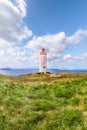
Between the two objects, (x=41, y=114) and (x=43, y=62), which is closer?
(x=41, y=114)

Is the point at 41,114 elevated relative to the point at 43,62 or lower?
lower

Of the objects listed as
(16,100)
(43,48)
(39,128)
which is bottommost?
(39,128)

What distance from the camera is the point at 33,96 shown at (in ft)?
51.4

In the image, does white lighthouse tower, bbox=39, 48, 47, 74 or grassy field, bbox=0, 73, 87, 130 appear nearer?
grassy field, bbox=0, 73, 87, 130

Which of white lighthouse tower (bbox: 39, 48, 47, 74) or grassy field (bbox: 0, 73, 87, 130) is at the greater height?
white lighthouse tower (bbox: 39, 48, 47, 74)

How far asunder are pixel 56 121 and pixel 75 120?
89 centimetres

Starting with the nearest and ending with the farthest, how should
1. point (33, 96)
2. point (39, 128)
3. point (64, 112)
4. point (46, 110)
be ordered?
point (39, 128)
point (64, 112)
point (46, 110)
point (33, 96)

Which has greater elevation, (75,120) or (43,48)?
(43,48)

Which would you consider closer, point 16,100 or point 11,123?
point 11,123

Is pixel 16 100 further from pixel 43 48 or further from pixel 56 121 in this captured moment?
pixel 43 48

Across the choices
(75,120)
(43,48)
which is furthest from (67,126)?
(43,48)

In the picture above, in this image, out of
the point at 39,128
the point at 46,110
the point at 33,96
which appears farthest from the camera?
the point at 33,96

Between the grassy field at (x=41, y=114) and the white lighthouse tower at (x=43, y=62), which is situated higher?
the white lighthouse tower at (x=43, y=62)

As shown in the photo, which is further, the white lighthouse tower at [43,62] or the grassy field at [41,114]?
the white lighthouse tower at [43,62]
